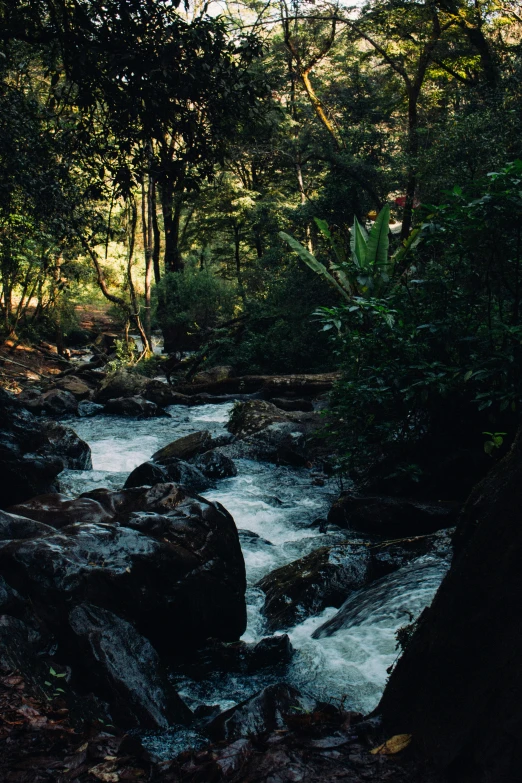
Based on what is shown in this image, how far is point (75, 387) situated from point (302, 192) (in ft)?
32.6

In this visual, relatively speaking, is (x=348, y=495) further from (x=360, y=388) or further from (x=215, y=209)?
(x=215, y=209)

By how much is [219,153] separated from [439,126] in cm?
1199

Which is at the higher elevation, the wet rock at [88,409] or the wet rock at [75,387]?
the wet rock at [75,387]

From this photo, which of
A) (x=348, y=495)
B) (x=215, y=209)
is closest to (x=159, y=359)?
(x=215, y=209)

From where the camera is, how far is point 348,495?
740 cm

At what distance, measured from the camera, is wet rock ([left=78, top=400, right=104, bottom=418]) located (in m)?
14.3

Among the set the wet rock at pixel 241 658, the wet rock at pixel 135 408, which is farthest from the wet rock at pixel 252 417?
the wet rock at pixel 241 658

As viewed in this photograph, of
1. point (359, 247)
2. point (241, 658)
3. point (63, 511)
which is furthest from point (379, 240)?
point (241, 658)

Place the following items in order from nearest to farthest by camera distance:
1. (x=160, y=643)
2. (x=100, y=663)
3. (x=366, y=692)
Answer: (x=100, y=663)
(x=366, y=692)
(x=160, y=643)

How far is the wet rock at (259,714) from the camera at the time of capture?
10.8 ft

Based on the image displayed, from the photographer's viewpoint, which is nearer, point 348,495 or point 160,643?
point 160,643

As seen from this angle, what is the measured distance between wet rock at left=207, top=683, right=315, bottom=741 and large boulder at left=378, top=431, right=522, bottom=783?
121 cm

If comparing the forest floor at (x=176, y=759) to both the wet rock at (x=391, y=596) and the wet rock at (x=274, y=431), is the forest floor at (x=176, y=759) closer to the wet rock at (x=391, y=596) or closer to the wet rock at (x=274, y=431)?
the wet rock at (x=391, y=596)

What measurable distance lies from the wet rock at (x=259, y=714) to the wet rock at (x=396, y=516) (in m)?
3.29
